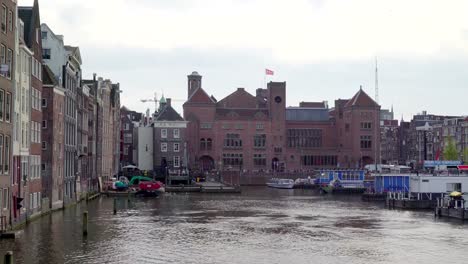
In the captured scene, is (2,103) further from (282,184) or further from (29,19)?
(282,184)

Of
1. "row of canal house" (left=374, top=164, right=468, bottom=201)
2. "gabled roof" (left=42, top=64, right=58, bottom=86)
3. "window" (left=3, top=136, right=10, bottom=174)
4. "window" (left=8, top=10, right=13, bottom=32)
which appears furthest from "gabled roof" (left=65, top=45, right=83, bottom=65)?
"row of canal house" (left=374, top=164, right=468, bottom=201)

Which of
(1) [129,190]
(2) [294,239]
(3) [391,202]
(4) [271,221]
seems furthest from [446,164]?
(2) [294,239]

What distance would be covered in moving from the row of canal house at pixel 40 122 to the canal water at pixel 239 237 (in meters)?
3.21

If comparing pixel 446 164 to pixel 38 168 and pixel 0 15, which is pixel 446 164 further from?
pixel 0 15

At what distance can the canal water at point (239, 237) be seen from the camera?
49469 mm

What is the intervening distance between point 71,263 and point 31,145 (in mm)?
24135

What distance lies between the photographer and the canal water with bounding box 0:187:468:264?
49.5 meters

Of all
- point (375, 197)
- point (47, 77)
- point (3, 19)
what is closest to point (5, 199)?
point (3, 19)

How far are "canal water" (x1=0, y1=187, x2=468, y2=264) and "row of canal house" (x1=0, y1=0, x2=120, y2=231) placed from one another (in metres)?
3.21

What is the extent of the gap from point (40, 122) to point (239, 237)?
78.4 ft

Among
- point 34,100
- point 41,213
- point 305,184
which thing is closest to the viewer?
point 34,100

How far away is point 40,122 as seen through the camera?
236 ft

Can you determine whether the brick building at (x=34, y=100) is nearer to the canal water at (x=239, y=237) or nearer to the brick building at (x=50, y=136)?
the canal water at (x=239, y=237)

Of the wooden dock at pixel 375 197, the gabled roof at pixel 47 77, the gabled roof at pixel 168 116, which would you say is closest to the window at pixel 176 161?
the gabled roof at pixel 168 116
